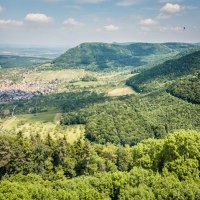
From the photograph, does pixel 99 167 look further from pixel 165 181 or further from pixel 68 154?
pixel 165 181

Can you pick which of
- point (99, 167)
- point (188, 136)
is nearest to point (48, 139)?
point (99, 167)

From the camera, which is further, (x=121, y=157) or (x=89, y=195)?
(x=121, y=157)

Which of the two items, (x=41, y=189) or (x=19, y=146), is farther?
(x=19, y=146)

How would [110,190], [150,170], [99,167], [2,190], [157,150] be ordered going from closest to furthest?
1. [2,190]
2. [110,190]
3. [150,170]
4. [157,150]
5. [99,167]

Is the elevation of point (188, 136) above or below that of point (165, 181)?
above

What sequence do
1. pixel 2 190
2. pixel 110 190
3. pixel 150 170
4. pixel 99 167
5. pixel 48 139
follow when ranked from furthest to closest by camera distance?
pixel 48 139 < pixel 99 167 < pixel 150 170 < pixel 110 190 < pixel 2 190

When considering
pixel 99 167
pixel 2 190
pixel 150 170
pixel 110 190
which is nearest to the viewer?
pixel 2 190

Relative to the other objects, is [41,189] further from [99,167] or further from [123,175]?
[99,167]

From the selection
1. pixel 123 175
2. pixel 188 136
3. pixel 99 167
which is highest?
pixel 188 136

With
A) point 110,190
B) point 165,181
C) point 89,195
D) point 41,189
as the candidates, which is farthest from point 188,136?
point 41,189

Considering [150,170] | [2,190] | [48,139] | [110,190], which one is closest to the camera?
[2,190]
